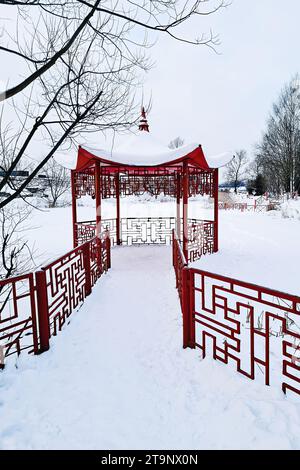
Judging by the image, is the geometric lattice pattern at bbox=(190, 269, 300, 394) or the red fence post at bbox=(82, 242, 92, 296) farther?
the red fence post at bbox=(82, 242, 92, 296)

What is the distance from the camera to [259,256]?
28.1 feet

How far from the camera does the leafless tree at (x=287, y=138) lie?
80.0ft

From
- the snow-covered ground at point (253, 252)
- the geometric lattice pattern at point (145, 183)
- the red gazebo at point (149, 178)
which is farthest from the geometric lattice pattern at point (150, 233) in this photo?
the snow-covered ground at point (253, 252)

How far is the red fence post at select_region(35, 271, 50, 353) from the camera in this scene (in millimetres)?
3041

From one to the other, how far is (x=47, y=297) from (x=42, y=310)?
149 mm

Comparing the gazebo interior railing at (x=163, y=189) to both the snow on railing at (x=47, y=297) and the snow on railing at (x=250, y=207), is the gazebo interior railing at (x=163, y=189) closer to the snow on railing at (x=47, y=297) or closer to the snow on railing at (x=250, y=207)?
the snow on railing at (x=47, y=297)

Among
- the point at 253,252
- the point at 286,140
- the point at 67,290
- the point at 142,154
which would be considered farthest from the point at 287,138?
the point at 67,290

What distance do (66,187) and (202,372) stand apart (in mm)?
33172

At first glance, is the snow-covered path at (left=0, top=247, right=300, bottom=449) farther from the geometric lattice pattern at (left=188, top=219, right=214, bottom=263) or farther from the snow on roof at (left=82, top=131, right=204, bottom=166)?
the geometric lattice pattern at (left=188, top=219, right=214, bottom=263)

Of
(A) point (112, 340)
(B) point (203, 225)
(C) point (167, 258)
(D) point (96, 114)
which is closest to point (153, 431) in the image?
(A) point (112, 340)

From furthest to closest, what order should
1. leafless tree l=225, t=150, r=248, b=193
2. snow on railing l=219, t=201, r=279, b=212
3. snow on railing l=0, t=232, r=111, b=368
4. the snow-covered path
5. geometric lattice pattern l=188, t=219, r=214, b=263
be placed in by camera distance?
leafless tree l=225, t=150, r=248, b=193, snow on railing l=219, t=201, r=279, b=212, geometric lattice pattern l=188, t=219, r=214, b=263, snow on railing l=0, t=232, r=111, b=368, the snow-covered path

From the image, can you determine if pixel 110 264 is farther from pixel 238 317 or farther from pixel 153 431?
pixel 153 431

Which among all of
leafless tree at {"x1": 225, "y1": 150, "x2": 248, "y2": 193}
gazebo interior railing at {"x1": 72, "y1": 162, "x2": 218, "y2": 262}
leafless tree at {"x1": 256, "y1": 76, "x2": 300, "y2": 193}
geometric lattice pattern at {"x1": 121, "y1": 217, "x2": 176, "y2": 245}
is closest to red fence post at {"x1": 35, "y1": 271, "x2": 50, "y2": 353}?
gazebo interior railing at {"x1": 72, "y1": 162, "x2": 218, "y2": 262}

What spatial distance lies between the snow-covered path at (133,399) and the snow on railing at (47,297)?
233 millimetres
